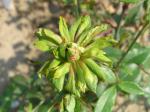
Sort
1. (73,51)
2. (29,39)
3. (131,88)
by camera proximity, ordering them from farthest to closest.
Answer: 1. (29,39)
2. (131,88)
3. (73,51)

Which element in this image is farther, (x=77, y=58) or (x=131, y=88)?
(x=131, y=88)

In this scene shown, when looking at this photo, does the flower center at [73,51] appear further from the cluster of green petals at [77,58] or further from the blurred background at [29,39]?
the blurred background at [29,39]

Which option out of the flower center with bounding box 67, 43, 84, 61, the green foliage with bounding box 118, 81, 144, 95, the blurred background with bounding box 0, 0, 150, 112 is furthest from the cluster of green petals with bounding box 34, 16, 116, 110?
the blurred background with bounding box 0, 0, 150, 112

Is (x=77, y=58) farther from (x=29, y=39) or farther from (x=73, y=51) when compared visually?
(x=29, y=39)

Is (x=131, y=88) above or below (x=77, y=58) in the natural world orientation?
below

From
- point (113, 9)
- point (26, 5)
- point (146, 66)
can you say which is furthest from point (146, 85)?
point (26, 5)

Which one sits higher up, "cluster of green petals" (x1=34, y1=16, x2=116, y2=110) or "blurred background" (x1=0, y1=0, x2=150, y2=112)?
"cluster of green petals" (x1=34, y1=16, x2=116, y2=110)

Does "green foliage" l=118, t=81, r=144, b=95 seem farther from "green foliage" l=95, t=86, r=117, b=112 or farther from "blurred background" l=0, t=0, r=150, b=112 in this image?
"blurred background" l=0, t=0, r=150, b=112

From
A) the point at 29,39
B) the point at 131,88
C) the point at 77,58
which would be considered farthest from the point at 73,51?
the point at 29,39
